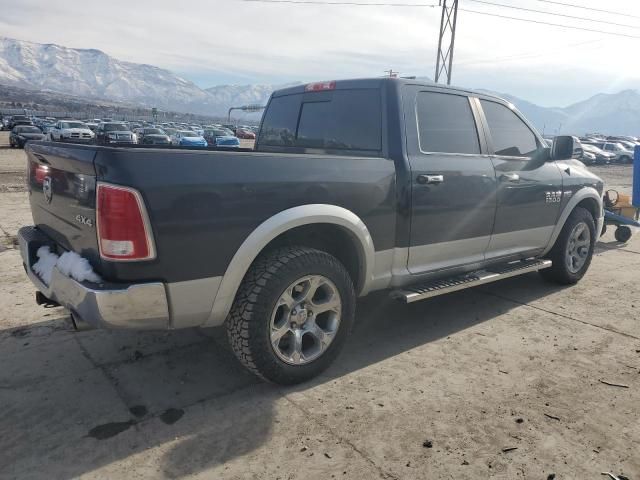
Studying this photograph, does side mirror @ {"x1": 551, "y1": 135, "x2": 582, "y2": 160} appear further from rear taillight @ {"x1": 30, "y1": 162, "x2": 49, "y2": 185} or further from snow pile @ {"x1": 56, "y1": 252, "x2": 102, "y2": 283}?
rear taillight @ {"x1": 30, "y1": 162, "x2": 49, "y2": 185}

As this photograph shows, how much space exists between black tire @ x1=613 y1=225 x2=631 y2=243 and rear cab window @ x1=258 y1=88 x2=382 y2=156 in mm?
6307

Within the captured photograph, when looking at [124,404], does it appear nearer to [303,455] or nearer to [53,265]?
[53,265]

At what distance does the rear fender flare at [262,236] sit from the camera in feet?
9.05

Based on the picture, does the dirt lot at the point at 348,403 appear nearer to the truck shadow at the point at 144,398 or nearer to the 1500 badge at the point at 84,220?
the truck shadow at the point at 144,398

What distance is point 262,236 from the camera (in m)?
2.79

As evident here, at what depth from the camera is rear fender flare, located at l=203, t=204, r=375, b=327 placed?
276cm

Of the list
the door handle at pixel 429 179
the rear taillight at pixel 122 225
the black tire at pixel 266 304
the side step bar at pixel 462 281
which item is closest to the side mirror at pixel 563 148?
the side step bar at pixel 462 281

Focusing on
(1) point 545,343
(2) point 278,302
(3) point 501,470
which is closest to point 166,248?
(2) point 278,302

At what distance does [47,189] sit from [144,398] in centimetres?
145

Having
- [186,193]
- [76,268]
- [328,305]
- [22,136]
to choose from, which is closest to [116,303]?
[76,268]

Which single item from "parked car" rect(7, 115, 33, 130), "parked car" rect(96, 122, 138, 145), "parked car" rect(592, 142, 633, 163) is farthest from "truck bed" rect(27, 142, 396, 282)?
"parked car" rect(7, 115, 33, 130)

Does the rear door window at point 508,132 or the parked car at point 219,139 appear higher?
the rear door window at point 508,132

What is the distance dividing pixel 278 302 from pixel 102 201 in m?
1.13

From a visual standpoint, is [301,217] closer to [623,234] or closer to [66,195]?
[66,195]
